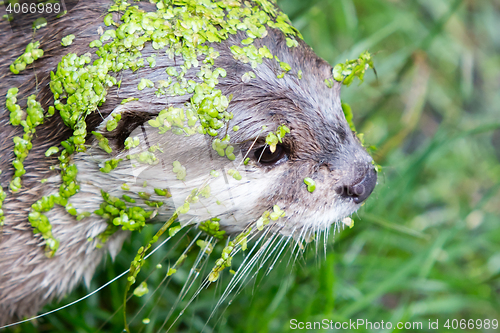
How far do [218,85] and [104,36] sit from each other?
Result: 389 mm

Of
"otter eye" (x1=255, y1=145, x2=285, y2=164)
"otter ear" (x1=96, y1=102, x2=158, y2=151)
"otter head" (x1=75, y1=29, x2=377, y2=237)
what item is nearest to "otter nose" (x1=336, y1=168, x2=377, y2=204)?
"otter head" (x1=75, y1=29, x2=377, y2=237)

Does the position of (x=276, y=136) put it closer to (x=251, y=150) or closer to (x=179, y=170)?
(x=251, y=150)

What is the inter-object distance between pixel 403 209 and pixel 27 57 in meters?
2.65

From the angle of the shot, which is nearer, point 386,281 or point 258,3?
point 258,3

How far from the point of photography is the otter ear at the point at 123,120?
135cm

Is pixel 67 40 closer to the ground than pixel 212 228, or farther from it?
farther from it

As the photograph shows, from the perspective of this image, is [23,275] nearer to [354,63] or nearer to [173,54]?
[173,54]

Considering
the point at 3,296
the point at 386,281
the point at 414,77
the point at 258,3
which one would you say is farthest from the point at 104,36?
the point at 414,77

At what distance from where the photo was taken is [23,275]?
5.36 feet

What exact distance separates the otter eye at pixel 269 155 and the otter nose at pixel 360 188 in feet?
0.75

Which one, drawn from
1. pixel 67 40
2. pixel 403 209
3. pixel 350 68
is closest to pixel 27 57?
pixel 67 40

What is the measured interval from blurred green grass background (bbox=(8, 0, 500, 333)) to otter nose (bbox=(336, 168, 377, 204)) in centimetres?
31

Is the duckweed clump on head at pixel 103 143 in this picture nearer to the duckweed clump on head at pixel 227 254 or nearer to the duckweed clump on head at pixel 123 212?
the duckweed clump on head at pixel 123 212

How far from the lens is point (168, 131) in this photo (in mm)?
1367
